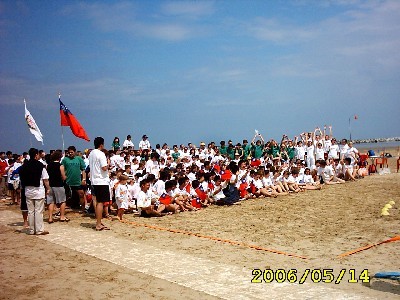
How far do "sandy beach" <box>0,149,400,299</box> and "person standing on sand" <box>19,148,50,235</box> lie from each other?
386 mm

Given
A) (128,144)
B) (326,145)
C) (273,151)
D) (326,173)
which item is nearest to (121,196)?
(128,144)

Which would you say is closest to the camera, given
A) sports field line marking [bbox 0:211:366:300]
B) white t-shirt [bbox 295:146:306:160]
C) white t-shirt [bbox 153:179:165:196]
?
sports field line marking [bbox 0:211:366:300]

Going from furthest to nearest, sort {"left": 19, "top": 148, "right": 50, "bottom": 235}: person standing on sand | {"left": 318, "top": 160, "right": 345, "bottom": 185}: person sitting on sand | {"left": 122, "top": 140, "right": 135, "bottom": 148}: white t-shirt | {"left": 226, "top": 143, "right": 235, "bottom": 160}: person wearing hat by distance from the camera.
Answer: {"left": 226, "top": 143, "right": 235, "bottom": 160}: person wearing hat < {"left": 122, "top": 140, "right": 135, "bottom": 148}: white t-shirt < {"left": 318, "top": 160, "right": 345, "bottom": 185}: person sitting on sand < {"left": 19, "top": 148, "right": 50, "bottom": 235}: person standing on sand

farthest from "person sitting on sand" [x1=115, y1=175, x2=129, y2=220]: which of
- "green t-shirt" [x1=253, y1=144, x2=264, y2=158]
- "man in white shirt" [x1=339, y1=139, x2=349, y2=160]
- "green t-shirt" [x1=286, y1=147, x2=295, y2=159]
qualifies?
"green t-shirt" [x1=286, y1=147, x2=295, y2=159]

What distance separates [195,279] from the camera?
568 cm

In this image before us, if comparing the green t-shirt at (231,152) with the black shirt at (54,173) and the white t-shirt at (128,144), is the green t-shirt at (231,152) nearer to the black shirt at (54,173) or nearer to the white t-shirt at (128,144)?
the white t-shirt at (128,144)

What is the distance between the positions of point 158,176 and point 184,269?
31.1 feet

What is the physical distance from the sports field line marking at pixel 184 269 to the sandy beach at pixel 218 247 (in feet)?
0.20

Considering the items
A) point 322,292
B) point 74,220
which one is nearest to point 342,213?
point 322,292

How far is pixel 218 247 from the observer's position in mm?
7531

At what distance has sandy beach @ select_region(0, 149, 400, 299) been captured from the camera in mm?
5359

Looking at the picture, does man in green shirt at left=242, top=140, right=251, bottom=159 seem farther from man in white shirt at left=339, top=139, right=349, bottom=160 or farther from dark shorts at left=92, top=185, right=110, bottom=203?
dark shorts at left=92, top=185, right=110, bottom=203

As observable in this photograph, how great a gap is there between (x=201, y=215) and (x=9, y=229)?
4956 millimetres

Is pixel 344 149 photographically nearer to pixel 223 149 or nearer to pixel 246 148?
pixel 246 148
